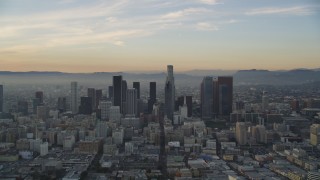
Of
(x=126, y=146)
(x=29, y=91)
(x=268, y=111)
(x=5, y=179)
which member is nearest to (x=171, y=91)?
(x=268, y=111)

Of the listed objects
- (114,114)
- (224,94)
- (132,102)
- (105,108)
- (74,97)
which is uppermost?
(224,94)

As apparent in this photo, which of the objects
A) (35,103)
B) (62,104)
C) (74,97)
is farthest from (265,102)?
(35,103)

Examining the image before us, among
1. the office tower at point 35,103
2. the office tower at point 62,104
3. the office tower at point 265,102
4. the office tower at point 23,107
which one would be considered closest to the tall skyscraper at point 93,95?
the office tower at point 62,104

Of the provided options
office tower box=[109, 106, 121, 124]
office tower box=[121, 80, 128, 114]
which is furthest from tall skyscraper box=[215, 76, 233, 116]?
office tower box=[109, 106, 121, 124]

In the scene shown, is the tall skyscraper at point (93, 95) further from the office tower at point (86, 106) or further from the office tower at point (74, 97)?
the office tower at point (74, 97)

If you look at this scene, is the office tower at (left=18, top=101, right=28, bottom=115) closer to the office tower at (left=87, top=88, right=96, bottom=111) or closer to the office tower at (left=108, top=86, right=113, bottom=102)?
the office tower at (left=87, top=88, right=96, bottom=111)

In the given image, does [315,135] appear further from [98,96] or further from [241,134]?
[98,96]
